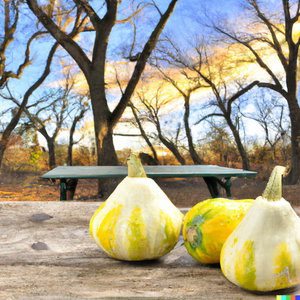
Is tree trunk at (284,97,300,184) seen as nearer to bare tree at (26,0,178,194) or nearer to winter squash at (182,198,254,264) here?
bare tree at (26,0,178,194)

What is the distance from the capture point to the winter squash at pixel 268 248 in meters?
0.25

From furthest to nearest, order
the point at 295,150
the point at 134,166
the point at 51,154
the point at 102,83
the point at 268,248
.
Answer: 1. the point at 51,154
2. the point at 295,150
3. the point at 102,83
4. the point at 134,166
5. the point at 268,248

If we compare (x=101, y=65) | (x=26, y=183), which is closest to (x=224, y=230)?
(x=101, y=65)

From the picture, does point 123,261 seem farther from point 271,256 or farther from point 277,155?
point 277,155

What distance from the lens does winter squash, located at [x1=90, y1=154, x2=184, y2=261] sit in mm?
324

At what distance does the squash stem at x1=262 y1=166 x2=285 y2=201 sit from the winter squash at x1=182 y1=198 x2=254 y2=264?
0.22 ft

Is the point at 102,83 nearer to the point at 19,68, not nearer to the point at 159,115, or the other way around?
the point at 159,115

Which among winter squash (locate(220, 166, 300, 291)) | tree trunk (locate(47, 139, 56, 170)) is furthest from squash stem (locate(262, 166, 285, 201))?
tree trunk (locate(47, 139, 56, 170))

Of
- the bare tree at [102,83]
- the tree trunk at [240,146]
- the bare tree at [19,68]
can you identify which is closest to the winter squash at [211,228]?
the bare tree at [102,83]

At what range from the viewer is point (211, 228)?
1.04 ft

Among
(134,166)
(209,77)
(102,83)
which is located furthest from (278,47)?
(134,166)

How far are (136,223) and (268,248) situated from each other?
0.15 m

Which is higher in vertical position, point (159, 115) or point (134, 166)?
point (159, 115)

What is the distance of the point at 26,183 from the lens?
12.1ft
